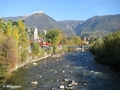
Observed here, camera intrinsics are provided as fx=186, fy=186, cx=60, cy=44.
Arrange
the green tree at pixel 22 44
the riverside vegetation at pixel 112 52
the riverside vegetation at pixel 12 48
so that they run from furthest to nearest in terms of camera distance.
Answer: the green tree at pixel 22 44, the riverside vegetation at pixel 112 52, the riverside vegetation at pixel 12 48

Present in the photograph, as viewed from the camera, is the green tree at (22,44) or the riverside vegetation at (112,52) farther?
the green tree at (22,44)

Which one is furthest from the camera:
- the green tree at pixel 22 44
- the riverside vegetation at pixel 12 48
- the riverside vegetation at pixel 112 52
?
the green tree at pixel 22 44

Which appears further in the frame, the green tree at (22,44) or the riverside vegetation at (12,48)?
the green tree at (22,44)

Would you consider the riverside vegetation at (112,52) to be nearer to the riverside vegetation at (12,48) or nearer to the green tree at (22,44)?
the riverside vegetation at (12,48)

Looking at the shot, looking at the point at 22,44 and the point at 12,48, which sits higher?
the point at 12,48

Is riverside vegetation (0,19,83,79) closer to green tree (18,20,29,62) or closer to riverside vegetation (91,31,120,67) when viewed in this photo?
green tree (18,20,29,62)

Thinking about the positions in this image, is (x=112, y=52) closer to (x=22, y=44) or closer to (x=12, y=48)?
(x=22, y=44)

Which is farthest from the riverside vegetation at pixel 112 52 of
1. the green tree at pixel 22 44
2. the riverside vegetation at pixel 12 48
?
the green tree at pixel 22 44

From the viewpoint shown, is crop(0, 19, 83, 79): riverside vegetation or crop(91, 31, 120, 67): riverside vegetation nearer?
crop(0, 19, 83, 79): riverside vegetation

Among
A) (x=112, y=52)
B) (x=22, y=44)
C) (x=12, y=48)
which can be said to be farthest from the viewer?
(x=22, y=44)

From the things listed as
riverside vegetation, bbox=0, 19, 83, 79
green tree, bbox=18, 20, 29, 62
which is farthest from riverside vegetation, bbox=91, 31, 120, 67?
green tree, bbox=18, 20, 29, 62

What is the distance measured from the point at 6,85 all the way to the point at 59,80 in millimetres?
12260

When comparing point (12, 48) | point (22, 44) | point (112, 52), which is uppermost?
point (12, 48)

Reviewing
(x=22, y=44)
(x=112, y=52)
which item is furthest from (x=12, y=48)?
(x=112, y=52)
